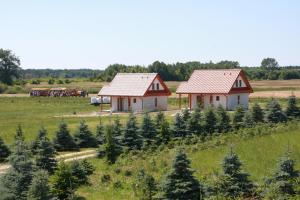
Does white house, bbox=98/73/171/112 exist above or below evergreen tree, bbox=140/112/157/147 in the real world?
above

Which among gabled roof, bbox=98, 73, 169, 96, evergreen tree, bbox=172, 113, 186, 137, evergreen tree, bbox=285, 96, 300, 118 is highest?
gabled roof, bbox=98, 73, 169, 96

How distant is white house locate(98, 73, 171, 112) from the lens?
5131cm

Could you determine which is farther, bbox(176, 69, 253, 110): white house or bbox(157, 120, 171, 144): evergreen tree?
bbox(176, 69, 253, 110): white house

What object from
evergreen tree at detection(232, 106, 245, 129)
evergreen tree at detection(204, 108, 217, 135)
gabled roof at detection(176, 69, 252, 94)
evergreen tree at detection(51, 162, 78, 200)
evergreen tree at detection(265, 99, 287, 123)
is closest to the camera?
evergreen tree at detection(51, 162, 78, 200)

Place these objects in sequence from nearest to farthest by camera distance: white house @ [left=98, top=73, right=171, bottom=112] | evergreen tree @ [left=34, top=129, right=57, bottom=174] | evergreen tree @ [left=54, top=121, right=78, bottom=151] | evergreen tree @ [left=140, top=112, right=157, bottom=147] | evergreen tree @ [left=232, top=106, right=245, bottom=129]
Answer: evergreen tree @ [left=34, top=129, right=57, bottom=174]
evergreen tree @ [left=140, top=112, right=157, bottom=147]
evergreen tree @ [left=54, top=121, right=78, bottom=151]
evergreen tree @ [left=232, top=106, right=245, bottom=129]
white house @ [left=98, top=73, right=171, bottom=112]

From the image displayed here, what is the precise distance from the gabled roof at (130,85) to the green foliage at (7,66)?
74606 mm

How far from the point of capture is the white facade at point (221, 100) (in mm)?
49353

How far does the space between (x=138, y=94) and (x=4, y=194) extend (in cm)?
3407

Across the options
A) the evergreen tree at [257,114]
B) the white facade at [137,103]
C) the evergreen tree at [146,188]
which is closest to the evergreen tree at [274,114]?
the evergreen tree at [257,114]

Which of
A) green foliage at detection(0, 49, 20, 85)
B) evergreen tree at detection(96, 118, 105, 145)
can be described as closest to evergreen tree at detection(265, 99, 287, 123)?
evergreen tree at detection(96, 118, 105, 145)

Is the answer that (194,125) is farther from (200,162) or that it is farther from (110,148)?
(200,162)

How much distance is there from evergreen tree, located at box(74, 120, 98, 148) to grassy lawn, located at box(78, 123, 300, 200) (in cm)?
510

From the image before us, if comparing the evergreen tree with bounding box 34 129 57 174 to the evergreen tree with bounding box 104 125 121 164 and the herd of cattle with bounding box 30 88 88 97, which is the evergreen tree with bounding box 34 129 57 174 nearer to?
the evergreen tree with bounding box 104 125 121 164

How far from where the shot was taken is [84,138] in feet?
104
